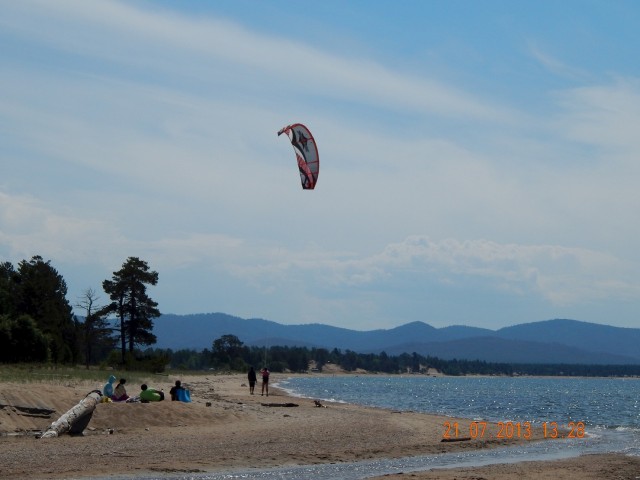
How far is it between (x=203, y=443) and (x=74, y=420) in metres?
2.96

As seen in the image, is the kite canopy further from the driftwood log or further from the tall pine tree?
the tall pine tree

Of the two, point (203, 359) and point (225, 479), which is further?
point (203, 359)

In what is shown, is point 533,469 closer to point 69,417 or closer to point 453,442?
point 453,442

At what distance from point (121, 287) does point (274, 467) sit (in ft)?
150

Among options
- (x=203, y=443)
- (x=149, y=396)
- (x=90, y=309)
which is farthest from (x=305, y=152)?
(x=90, y=309)

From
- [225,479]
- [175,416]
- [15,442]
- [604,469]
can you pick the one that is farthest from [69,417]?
[604,469]

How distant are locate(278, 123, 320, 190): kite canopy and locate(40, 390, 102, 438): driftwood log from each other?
28.7ft

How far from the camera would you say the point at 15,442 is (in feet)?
59.2

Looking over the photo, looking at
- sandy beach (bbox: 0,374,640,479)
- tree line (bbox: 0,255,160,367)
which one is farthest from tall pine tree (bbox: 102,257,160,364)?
sandy beach (bbox: 0,374,640,479)

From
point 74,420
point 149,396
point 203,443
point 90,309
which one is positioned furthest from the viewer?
point 90,309

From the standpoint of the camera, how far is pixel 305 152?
84.5 feet

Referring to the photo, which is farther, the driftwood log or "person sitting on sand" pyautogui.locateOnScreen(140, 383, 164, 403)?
"person sitting on sand" pyautogui.locateOnScreen(140, 383, 164, 403)

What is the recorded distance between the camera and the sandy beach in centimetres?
1593
